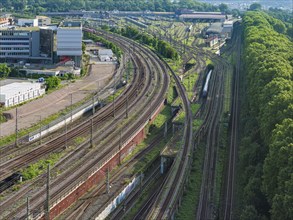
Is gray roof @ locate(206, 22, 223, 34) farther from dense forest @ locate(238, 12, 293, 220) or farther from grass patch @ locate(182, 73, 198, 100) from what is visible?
dense forest @ locate(238, 12, 293, 220)

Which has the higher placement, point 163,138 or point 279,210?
point 279,210

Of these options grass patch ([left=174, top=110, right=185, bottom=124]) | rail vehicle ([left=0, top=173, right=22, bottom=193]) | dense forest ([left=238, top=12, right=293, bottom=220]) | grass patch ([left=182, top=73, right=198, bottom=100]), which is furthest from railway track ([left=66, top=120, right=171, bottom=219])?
grass patch ([left=182, top=73, right=198, bottom=100])

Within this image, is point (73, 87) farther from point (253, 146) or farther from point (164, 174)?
point (253, 146)

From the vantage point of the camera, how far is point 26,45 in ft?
204

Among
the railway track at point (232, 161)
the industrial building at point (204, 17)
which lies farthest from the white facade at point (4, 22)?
the industrial building at point (204, 17)

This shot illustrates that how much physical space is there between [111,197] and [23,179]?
16.1 feet

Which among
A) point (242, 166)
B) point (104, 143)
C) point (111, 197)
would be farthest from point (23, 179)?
point (242, 166)

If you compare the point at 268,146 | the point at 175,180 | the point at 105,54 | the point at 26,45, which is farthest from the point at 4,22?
the point at 268,146

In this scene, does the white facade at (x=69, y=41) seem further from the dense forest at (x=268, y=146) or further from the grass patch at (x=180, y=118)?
the dense forest at (x=268, y=146)

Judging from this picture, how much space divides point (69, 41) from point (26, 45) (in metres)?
5.51

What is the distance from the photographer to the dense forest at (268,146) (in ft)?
68.1

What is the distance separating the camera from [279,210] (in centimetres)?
1948

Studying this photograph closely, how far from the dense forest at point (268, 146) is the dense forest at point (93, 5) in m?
93.7

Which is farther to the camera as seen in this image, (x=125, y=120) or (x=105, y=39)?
(x=105, y=39)
